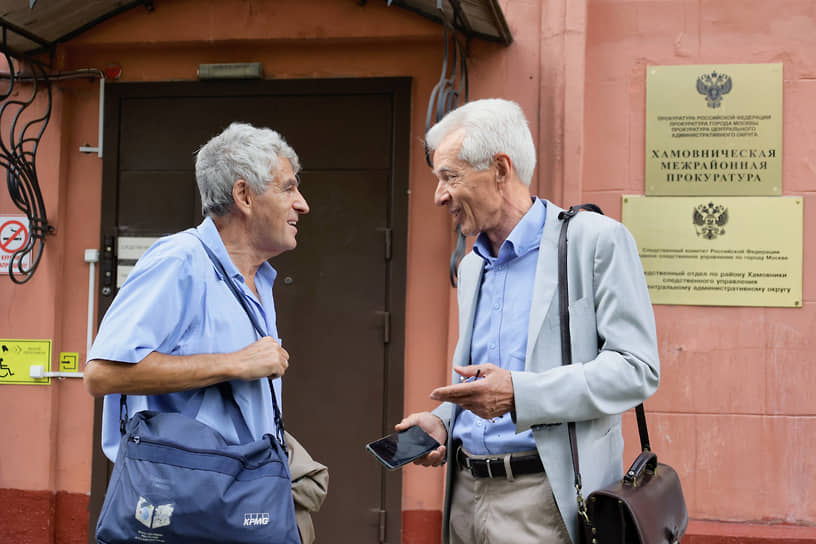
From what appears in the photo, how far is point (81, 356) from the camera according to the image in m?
4.25

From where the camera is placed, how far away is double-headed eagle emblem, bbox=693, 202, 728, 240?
3.71 meters

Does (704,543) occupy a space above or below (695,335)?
below

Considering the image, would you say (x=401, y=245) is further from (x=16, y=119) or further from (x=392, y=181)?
(x=16, y=119)

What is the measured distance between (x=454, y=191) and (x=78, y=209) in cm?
308

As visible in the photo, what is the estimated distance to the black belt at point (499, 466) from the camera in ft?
6.04


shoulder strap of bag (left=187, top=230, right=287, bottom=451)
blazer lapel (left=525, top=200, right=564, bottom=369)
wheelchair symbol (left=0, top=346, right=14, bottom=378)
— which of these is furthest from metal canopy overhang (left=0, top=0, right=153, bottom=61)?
blazer lapel (left=525, top=200, right=564, bottom=369)

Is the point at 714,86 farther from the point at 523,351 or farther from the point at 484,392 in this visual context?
the point at 484,392

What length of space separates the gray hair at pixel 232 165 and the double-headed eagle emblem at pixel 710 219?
2.49 meters

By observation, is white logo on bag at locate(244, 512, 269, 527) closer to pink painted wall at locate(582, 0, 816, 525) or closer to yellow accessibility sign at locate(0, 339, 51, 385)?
pink painted wall at locate(582, 0, 816, 525)

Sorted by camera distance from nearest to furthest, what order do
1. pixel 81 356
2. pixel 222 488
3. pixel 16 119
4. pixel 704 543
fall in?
1. pixel 222 488
2. pixel 704 543
3. pixel 16 119
4. pixel 81 356

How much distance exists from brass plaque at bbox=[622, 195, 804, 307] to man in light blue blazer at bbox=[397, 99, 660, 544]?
1852 millimetres

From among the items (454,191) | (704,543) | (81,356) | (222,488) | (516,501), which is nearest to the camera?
(222,488)

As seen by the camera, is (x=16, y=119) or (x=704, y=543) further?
(x=16, y=119)

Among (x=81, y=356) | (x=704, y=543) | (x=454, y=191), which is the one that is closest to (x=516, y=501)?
(x=454, y=191)
